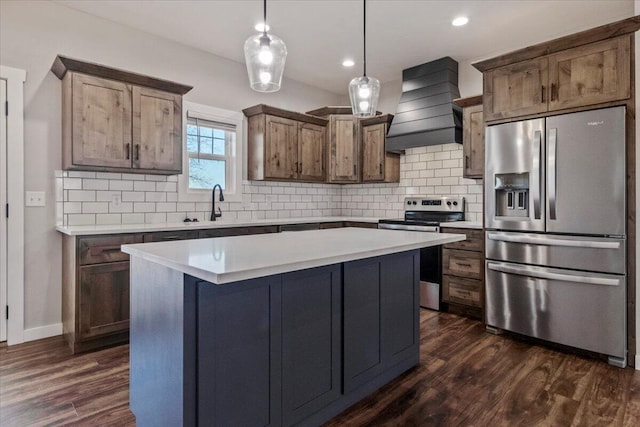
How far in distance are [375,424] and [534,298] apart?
1842 mm

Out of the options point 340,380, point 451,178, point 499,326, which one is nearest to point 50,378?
point 340,380

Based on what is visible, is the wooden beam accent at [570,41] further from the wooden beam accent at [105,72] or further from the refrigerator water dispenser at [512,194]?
the wooden beam accent at [105,72]

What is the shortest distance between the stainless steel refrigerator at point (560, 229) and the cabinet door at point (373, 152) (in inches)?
69.7

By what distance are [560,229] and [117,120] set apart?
3714mm

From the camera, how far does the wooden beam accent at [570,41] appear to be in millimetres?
2533

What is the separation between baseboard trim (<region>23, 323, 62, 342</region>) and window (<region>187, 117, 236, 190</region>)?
1.78 metres

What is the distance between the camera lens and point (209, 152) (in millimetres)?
4273

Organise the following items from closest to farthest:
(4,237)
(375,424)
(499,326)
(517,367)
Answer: (375,424)
(517,367)
(4,237)
(499,326)

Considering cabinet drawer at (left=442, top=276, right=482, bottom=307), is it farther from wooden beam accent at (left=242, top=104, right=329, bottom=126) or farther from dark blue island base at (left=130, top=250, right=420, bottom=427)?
wooden beam accent at (left=242, top=104, right=329, bottom=126)

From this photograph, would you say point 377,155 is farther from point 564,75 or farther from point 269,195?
point 564,75

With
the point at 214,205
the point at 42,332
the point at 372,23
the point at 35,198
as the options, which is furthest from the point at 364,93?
the point at 42,332

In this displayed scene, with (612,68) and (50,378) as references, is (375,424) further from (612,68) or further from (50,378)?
(612,68)

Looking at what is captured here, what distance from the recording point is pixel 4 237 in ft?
9.69

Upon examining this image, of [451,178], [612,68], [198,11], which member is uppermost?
[198,11]
